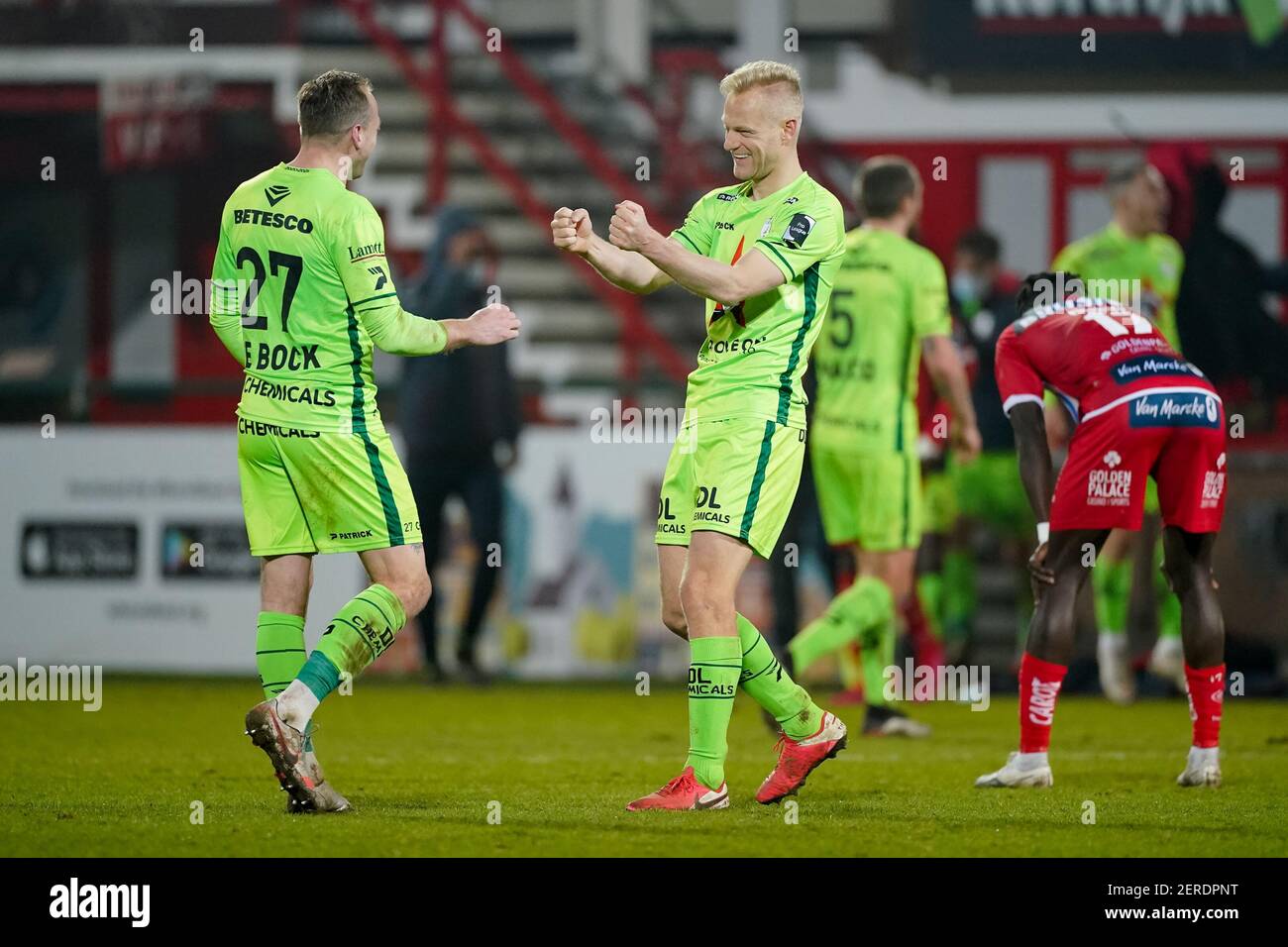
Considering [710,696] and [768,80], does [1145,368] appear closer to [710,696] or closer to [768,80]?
[768,80]

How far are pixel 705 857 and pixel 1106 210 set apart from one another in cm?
949

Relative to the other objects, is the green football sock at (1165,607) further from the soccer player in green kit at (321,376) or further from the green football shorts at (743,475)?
the soccer player in green kit at (321,376)

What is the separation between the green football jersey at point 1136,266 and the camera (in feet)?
33.6

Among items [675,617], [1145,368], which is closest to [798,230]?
[675,617]

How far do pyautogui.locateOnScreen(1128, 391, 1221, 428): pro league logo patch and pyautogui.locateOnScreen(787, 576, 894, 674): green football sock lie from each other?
194cm

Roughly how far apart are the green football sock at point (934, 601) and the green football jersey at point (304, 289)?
21.1 ft

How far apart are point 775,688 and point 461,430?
607 cm

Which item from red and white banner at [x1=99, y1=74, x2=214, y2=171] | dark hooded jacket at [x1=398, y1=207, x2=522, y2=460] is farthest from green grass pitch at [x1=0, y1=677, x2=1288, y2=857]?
red and white banner at [x1=99, y1=74, x2=214, y2=171]

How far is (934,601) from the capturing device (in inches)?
452

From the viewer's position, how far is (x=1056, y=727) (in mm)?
8945

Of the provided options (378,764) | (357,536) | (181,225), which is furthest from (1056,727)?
(181,225)

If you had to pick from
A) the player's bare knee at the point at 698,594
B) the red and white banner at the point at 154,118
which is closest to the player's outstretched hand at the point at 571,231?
the player's bare knee at the point at 698,594
